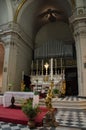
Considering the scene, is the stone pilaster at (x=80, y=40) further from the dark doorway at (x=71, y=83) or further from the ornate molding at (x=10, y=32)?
the ornate molding at (x=10, y=32)

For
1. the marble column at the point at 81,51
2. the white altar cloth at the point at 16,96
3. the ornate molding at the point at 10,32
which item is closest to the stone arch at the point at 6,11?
the ornate molding at the point at 10,32

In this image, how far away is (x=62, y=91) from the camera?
1183cm

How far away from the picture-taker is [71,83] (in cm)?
1477

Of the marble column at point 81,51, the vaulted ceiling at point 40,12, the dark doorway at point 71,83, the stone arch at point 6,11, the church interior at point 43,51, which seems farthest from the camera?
the dark doorway at point 71,83

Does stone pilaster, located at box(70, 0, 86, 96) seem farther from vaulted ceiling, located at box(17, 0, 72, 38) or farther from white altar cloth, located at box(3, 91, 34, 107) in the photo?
white altar cloth, located at box(3, 91, 34, 107)

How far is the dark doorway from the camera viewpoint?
14.7m

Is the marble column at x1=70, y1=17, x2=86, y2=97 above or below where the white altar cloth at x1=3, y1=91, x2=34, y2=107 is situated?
above

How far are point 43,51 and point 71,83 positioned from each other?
4.79m

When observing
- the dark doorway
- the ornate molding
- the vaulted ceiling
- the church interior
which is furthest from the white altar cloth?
the vaulted ceiling

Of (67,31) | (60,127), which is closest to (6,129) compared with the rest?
(60,127)

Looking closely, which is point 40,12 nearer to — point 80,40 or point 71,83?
point 80,40

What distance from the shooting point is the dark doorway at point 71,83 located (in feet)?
48.1

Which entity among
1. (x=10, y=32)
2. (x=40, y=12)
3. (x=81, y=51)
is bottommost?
(x=81, y=51)

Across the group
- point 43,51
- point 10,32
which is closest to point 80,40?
point 10,32
